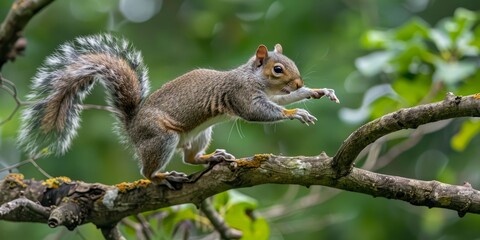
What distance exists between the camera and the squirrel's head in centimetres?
450

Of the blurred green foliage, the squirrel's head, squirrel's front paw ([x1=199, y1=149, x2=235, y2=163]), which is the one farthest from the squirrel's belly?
the blurred green foliage

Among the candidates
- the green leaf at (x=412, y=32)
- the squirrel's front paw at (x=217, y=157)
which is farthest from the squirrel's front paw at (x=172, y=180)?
the green leaf at (x=412, y=32)

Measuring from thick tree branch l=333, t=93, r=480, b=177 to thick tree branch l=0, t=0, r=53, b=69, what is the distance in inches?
62.8

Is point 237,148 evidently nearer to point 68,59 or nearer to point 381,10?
point 381,10

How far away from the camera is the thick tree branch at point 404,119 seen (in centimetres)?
280

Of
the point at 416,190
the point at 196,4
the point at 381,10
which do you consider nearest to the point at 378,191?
the point at 416,190

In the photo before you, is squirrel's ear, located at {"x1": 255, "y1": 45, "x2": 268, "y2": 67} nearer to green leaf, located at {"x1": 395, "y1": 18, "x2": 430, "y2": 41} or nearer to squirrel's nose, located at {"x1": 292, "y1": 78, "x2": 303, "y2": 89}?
squirrel's nose, located at {"x1": 292, "y1": 78, "x2": 303, "y2": 89}

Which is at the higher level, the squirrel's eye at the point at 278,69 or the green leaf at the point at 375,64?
the green leaf at the point at 375,64

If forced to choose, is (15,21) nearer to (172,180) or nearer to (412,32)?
(172,180)

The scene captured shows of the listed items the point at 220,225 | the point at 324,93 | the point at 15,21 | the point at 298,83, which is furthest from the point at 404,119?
the point at 15,21

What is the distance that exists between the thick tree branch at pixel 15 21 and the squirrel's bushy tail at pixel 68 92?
31 centimetres

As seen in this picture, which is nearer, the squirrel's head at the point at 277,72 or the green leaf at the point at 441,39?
the squirrel's head at the point at 277,72

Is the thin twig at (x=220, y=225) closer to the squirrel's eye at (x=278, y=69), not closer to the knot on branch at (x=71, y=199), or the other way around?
the knot on branch at (x=71, y=199)

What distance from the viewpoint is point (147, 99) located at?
4629mm
